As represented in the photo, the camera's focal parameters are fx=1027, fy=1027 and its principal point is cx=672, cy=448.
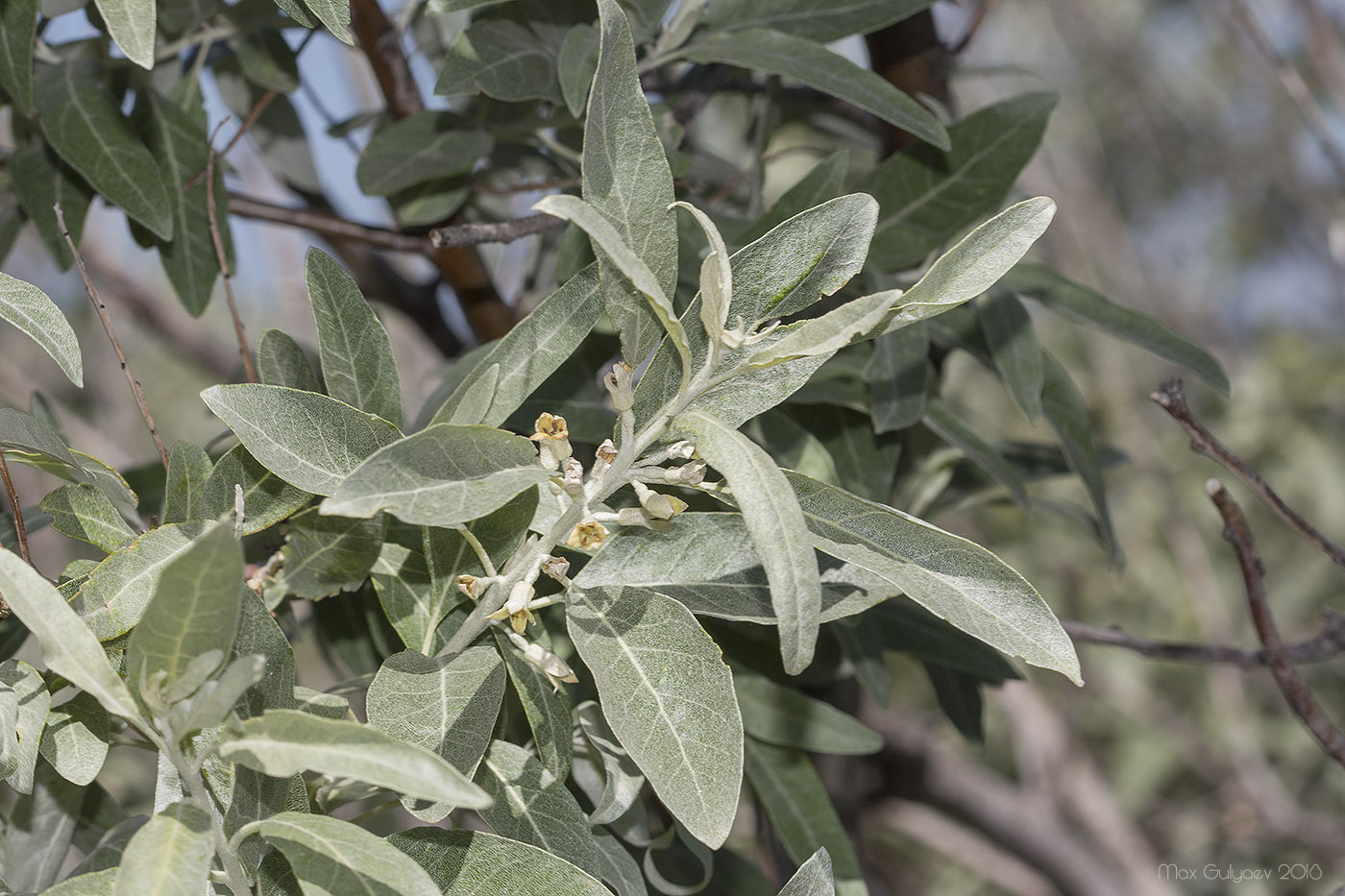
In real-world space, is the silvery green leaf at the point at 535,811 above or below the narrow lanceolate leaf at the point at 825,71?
below

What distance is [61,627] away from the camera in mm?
281

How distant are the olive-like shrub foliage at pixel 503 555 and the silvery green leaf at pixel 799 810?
17 millimetres

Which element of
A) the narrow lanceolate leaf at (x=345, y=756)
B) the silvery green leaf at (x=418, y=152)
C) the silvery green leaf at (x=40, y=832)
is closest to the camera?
the narrow lanceolate leaf at (x=345, y=756)

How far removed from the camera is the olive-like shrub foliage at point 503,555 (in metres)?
0.28

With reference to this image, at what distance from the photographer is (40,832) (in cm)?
48

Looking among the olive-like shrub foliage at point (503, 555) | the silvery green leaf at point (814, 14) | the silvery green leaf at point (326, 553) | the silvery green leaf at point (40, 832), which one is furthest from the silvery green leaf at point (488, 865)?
the silvery green leaf at point (814, 14)

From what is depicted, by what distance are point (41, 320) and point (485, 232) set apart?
0.61 feet

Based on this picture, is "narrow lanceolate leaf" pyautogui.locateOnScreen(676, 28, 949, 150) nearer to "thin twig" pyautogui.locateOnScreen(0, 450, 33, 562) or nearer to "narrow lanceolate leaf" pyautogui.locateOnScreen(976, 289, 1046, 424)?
"narrow lanceolate leaf" pyautogui.locateOnScreen(976, 289, 1046, 424)

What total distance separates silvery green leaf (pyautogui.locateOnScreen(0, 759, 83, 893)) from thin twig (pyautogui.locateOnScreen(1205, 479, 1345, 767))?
2.05ft

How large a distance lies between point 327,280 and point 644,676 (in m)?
0.19

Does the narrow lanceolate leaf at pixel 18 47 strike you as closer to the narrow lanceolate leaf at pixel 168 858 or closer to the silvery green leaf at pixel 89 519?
the silvery green leaf at pixel 89 519

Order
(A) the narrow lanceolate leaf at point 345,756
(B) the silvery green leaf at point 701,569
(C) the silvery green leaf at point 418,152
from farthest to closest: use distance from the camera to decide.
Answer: (C) the silvery green leaf at point 418,152 < (B) the silvery green leaf at point 701,569 < (A) the narrow lanceolate leaf at point 345,756

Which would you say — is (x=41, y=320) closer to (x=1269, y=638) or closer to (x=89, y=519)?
(x=89, y=519)

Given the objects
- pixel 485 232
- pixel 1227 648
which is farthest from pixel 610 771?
pixel 1227 648
